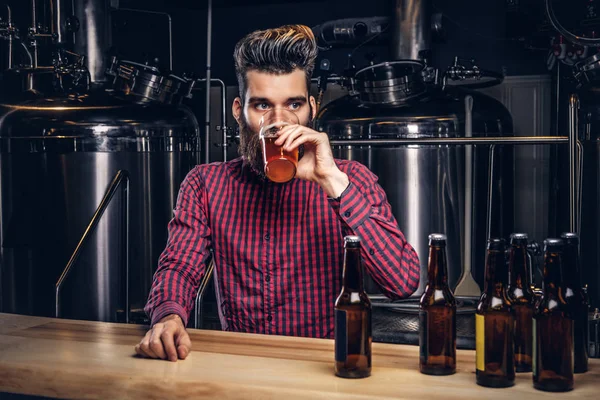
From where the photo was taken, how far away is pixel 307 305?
1.87 m

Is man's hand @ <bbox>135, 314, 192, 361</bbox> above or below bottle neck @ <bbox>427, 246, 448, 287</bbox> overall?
below

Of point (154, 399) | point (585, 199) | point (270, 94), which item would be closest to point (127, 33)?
point (585, 199)

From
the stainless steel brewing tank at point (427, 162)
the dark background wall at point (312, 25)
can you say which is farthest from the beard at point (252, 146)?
the dark background wall at point (312, 25)

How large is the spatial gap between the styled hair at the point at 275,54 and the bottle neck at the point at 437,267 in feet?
2.37

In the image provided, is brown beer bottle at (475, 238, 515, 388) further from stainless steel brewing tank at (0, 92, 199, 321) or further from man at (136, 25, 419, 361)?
stainless steel brewing tank at (0, 92, 199, 321)

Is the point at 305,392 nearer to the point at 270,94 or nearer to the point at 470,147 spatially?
the point at 270,94

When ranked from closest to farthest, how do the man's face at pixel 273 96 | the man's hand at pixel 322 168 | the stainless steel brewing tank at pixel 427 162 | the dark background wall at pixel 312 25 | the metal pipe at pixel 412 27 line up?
the man's hand at pixel 322 168, the man's face at pixel 273 96, the stainless steel brewing tank at pixel 427 162, the metal pipe at pixel 412 27, the dark background wall at pixel 312 25

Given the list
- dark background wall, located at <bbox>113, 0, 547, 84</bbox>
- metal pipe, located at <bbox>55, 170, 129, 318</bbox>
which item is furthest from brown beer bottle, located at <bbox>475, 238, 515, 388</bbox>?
dark background wall, located at <bbox>113, 0, 547, 84</bbox>

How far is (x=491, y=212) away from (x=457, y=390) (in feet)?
9.41

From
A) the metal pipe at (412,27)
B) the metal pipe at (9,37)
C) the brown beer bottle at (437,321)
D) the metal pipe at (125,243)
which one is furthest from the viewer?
the metal pipe at (9,37)

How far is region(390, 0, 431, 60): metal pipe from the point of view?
4152 mm

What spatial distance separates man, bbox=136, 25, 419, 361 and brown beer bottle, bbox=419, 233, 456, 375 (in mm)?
400

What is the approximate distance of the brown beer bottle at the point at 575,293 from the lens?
1163 millimetres

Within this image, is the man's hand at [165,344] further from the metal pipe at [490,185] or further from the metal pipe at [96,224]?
the metal pipe at [490,185]
